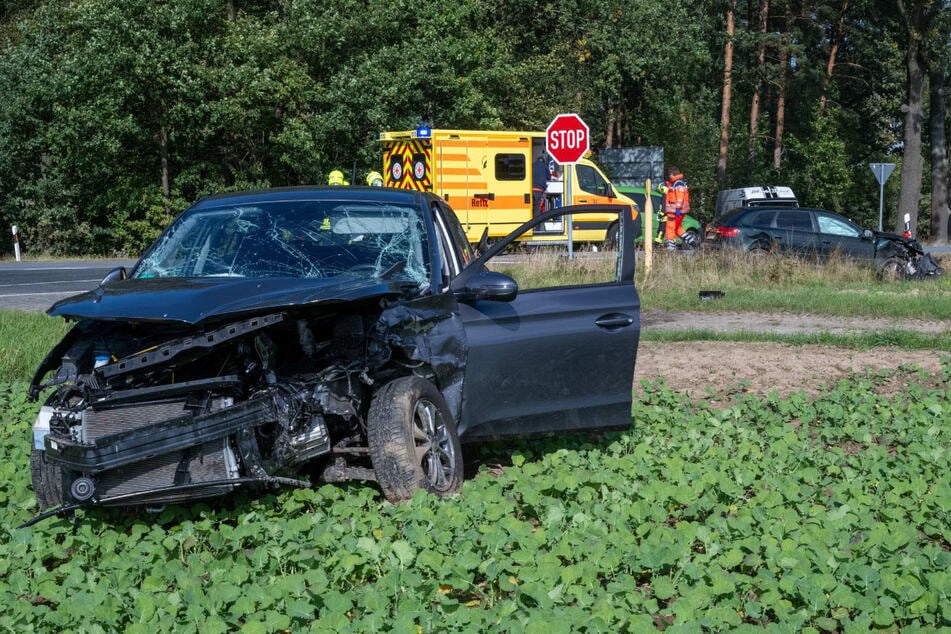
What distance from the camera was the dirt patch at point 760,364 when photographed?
9.66m

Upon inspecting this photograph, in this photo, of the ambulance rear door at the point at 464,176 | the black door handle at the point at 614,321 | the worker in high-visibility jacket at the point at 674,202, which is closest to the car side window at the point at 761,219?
the worker in high-visibility jacket at the point at 674,202

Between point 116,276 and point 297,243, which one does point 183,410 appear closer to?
point 297,243

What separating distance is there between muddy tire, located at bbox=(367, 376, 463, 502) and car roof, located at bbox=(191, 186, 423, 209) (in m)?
1.47

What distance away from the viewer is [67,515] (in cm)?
529

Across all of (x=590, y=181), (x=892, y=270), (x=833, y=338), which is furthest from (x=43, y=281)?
(x=892, y=270)

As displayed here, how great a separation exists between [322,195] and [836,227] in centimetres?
1684

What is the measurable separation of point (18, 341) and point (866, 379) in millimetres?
8241

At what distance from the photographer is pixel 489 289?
19.7 feet

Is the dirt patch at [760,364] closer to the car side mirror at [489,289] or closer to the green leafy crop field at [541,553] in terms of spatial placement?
the green leafy crop field at [541,553]

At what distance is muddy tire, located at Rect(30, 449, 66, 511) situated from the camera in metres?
5.40

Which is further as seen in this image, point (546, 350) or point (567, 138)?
point (567, 138)

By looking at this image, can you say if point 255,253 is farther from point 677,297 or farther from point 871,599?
point 677,297

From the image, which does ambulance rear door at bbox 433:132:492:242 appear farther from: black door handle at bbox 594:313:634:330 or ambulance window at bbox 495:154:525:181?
black door handle at bbox 594:313:634:330

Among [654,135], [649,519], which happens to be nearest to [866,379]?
[649,519]
